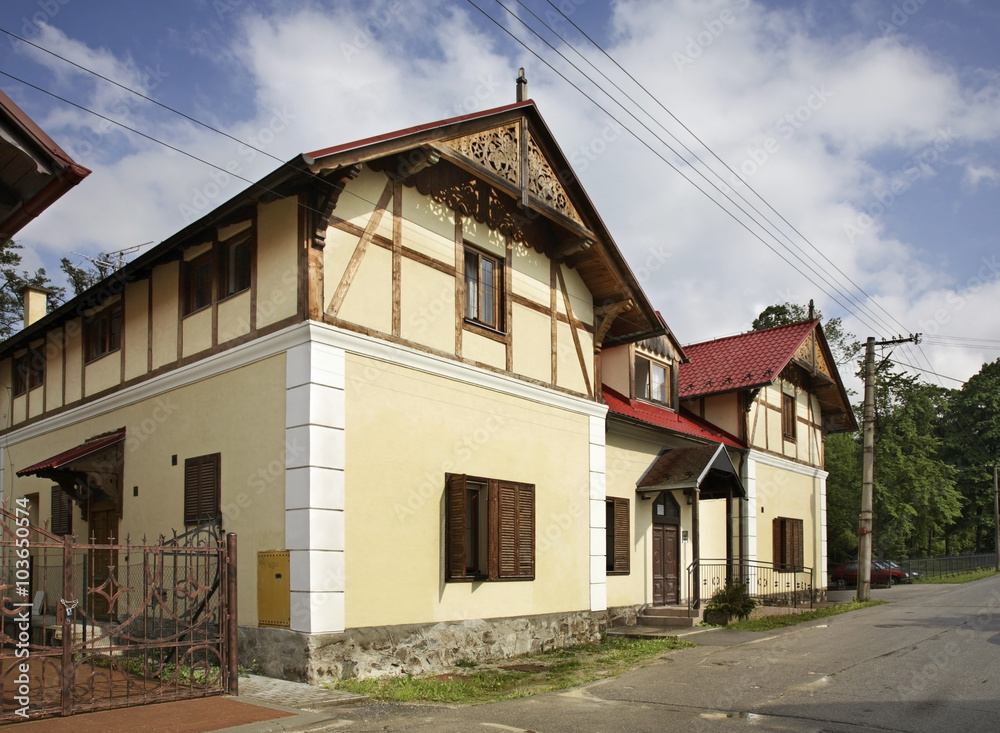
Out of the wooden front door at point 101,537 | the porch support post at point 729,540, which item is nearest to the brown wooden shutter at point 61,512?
the wooden front door at point 101,537

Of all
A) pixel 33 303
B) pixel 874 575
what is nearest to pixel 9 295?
pixel 33 303

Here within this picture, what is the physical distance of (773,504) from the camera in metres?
25.2

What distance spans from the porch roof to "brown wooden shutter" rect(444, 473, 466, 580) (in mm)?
7228

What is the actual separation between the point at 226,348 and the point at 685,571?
495 inches

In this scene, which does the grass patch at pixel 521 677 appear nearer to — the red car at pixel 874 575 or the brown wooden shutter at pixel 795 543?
the brown wooden shutter at pixel 795 543

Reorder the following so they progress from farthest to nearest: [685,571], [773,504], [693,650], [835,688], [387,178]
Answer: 1. [773,504]
2. [685,571]
3. [693,650]
4. [387,178]
5. [835,688]

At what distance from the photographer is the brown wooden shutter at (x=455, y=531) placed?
516 inches

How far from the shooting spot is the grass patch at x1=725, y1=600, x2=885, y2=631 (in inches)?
742

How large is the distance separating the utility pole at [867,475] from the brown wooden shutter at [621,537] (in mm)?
10799

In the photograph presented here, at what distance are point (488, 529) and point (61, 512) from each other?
872 centimetres

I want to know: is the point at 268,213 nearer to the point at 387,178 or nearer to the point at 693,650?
the point at 387,178

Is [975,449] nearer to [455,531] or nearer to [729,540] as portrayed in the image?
[729,540]

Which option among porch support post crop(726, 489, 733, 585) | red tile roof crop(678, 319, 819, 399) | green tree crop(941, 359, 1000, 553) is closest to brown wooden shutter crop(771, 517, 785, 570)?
porch support post crop(726, 489, 733, 585)

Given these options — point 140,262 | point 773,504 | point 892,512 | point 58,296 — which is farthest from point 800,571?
point 58,296
